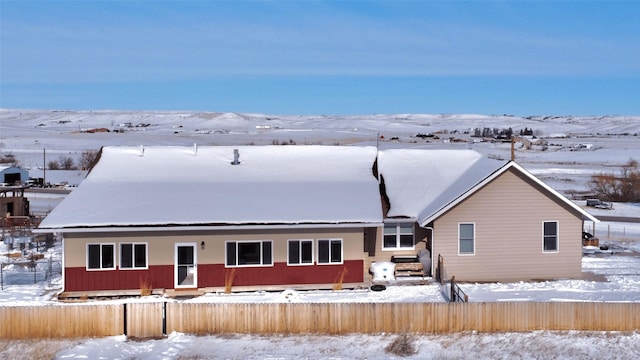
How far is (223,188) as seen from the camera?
29.5 metres

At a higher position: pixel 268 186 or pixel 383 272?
pixel 268 186

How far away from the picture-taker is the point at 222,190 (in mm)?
29219

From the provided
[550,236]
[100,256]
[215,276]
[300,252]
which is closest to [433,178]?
[550,236]

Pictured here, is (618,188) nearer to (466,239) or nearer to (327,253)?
(466,239)

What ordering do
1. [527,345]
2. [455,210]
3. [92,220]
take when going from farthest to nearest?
[455,210] < [92,220] < [527,345]

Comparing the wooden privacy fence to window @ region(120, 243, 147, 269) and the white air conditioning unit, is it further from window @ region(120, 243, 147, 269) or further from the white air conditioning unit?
the white air conditioning unit

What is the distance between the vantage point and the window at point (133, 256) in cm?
2612

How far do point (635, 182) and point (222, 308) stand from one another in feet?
171

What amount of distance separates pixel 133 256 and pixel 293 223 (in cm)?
604

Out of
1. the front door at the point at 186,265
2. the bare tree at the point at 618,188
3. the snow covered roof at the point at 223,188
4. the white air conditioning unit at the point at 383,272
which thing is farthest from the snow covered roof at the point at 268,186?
the bare tree at the point at 618,188

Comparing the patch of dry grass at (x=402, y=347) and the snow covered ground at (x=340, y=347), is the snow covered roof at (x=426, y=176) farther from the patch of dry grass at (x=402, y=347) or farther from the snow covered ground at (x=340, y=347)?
the patch of dry grass at (x=402, y=347)

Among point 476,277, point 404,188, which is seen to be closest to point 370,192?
point 404,188

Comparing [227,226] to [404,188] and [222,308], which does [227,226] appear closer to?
[222,308]

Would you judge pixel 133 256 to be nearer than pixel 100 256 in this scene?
No
